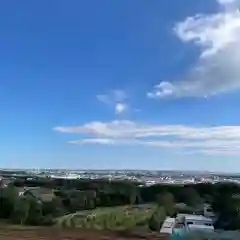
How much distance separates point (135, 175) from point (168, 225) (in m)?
1.66

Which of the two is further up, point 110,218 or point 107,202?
point 107,202

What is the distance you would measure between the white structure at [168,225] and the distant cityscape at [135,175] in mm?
1010

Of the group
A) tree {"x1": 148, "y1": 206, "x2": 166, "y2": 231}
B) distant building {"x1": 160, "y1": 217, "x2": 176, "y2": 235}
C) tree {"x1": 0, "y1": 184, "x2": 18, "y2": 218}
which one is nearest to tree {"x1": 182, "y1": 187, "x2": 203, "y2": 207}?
tree {"x1": 148, "y1": 206, "x2": 166, "y2": 231}

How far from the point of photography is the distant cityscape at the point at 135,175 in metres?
5.04

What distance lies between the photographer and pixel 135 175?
17.8 ft

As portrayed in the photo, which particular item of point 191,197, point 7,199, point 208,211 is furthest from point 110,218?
point 7,199

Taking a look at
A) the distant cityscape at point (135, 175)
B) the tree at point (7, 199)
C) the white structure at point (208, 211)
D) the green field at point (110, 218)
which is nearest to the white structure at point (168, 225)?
the green field at point (110, 218)

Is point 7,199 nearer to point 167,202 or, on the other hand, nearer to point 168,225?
point 167,202

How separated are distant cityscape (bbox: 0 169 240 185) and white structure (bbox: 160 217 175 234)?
1010 millimetres

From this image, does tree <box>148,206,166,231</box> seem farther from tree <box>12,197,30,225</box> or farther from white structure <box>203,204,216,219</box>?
tree <box>12,197,30,225</box>

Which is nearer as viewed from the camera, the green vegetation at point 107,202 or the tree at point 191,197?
the green vegetation at point 107,202

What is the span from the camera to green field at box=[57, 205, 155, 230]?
4020 mm

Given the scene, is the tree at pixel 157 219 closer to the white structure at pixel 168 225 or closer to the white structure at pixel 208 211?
the white structure at pixel 168 225

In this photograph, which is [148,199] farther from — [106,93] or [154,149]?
[106,93]
